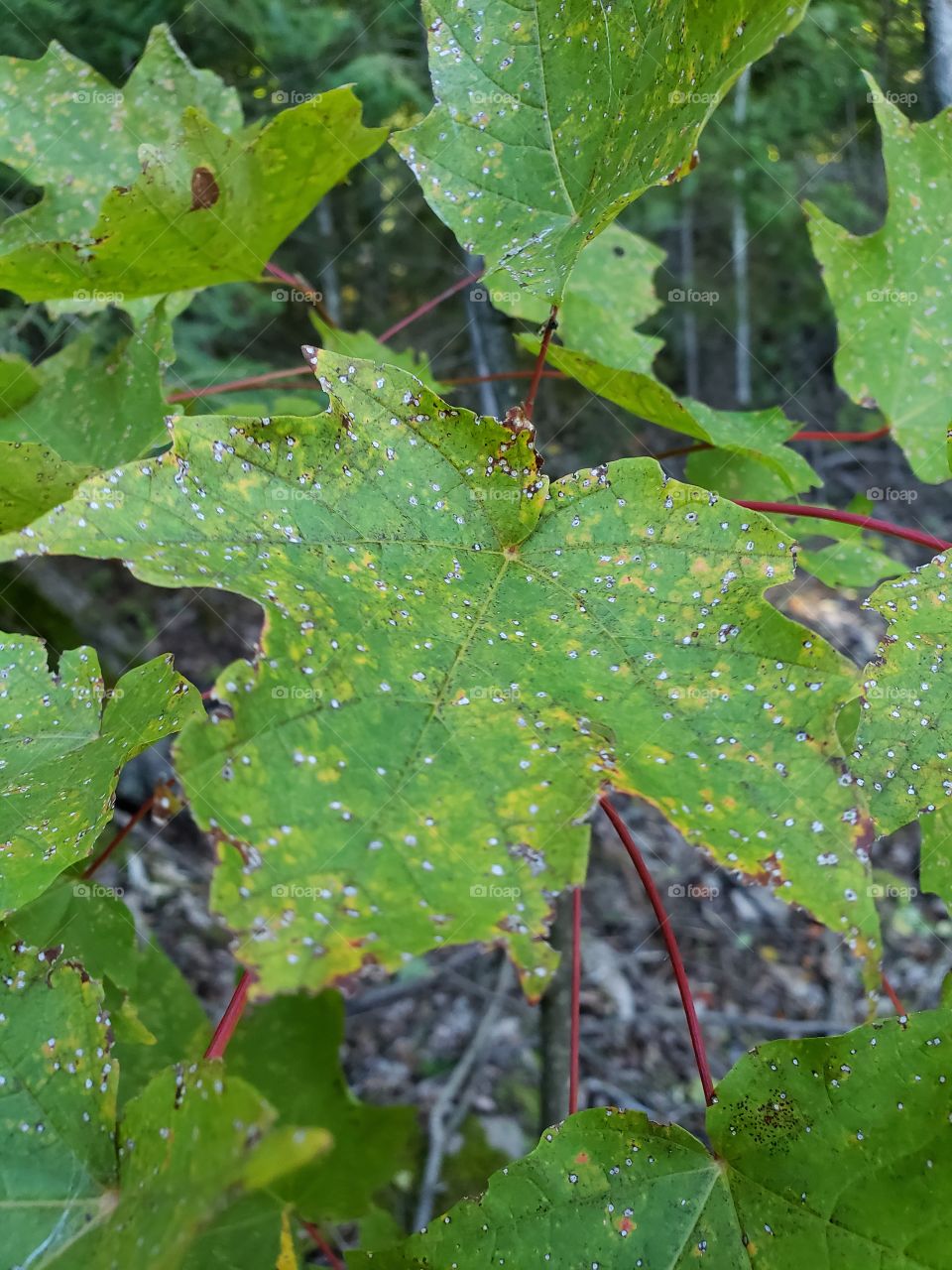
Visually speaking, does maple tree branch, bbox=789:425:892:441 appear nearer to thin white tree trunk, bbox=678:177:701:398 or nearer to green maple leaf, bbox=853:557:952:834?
green maple leaf, bbox=853:557:952:834

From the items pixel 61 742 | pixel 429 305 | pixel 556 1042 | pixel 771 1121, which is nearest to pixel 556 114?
pixel 429 305

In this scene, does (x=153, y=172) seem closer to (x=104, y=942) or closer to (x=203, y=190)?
(x=203, y=190)

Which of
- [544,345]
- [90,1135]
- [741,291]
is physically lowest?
[741,291]

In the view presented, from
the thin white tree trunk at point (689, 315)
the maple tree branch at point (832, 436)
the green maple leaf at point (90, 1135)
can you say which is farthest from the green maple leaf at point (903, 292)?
the thin white tree trunk at point (689, 315)

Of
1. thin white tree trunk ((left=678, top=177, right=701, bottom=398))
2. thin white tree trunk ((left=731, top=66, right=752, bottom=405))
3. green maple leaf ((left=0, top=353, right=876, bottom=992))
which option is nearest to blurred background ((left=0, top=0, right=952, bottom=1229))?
green maple leaf ((left=0, top=353, right=876, bottom=992))

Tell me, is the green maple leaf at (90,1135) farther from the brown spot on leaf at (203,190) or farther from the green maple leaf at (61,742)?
the brown spot on leaf at (203,190)

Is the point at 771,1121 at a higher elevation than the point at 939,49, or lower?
lower
